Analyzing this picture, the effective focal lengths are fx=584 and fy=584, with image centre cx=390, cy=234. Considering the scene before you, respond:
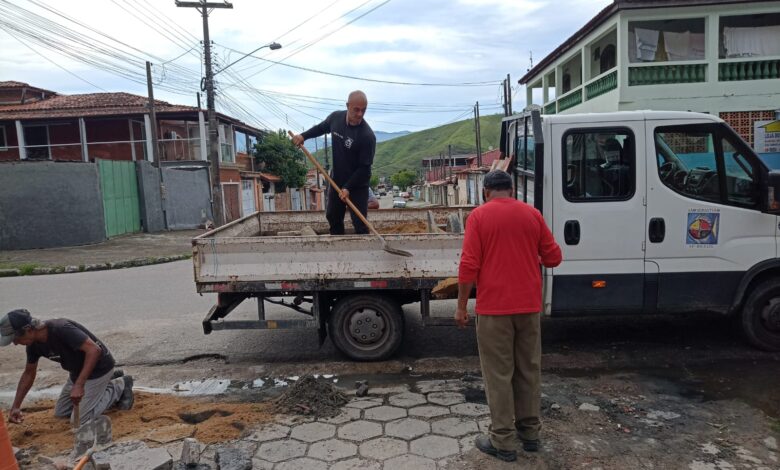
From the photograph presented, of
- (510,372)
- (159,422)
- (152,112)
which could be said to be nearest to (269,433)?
(159,422)

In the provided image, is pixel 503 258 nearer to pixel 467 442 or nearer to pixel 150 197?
pixel 467 442

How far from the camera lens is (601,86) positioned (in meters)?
17.8

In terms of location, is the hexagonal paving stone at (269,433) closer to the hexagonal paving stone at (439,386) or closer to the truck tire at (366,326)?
the hexagonal paving stone at (439,386)

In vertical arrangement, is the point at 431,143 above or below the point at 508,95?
above

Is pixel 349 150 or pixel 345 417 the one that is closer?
pixel 345 417

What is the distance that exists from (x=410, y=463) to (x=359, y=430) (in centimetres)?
60

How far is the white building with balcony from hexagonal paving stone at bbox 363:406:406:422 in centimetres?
1404

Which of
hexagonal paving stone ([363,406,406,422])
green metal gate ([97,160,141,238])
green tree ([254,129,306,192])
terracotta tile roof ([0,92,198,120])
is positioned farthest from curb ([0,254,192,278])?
green tree ([254,129,306,192])

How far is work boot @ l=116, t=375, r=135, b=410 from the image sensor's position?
180 inches

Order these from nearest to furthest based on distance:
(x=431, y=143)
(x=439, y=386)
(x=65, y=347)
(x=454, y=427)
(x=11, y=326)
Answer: (x=11, y=326)
(x=454, y=427)
(x=65, y=347)
(x=439, y=386)
(x=431, y=143)

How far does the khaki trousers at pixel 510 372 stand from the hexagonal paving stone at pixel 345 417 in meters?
1.14

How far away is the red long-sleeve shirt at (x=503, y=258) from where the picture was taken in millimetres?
3510

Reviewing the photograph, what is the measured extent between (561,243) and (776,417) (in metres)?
1.96

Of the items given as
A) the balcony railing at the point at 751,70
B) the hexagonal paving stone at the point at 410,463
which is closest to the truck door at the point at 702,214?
the hexagonal paving stone at the point at 410,463
